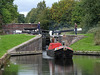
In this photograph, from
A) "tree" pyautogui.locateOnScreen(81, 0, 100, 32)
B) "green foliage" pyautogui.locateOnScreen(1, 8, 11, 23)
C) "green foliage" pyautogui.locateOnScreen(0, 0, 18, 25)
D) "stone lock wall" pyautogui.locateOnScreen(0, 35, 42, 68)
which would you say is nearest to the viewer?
"stone lock wall" pyautogui.locateOnScreen(0, 35, 42, 68)

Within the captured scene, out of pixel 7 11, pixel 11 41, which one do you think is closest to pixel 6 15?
pixel 7 11

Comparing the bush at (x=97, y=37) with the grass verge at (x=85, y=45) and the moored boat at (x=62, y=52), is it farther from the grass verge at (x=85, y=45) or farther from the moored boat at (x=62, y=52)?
the moored boat at (x=62, y=52)

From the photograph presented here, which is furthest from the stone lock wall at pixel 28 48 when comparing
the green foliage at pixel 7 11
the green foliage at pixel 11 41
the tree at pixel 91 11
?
the green foliage at pixel 7 11

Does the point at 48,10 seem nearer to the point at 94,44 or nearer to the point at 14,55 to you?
the point at 94,44

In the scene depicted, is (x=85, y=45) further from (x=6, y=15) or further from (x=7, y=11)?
(x=7, y=11)

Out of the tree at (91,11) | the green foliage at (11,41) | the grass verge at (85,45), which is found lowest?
the grass verge at (85,45)

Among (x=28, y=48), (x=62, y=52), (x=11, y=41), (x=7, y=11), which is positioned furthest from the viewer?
(x=7, y=11)

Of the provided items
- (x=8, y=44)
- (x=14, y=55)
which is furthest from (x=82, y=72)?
(x=8, y=44)

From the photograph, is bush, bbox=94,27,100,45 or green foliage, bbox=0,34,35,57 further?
bush, bbox=94,27,100,45

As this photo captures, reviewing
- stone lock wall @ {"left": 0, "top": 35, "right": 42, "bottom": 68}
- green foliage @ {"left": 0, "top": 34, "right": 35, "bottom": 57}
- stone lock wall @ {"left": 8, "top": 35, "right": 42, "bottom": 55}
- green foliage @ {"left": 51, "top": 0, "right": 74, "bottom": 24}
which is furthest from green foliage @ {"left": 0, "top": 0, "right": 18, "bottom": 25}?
stone lock wall @ {"left": 0, "top": 35, "right": 42, "bottom": 68}

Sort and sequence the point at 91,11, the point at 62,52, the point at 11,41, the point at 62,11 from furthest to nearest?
the point at 62,11, the point at 91,11, the point at 11,41, the point at 62,52

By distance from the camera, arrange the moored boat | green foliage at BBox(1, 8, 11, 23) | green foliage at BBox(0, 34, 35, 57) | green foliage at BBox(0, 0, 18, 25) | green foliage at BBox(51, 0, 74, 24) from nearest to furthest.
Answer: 1. the moored boat
2. green foliage at BBox(0, 34, 35, 57)
3. green foliage at BBox(1, 8, 11, 23)
4. green foliage at BBox(0, 0, 18, 25)
5. green foliage at BBox(51, 0, 74, 24)

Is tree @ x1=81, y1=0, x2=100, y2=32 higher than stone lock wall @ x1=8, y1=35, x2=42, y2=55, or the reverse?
tree @ x1=81, y1=0, x2=100, y2=32

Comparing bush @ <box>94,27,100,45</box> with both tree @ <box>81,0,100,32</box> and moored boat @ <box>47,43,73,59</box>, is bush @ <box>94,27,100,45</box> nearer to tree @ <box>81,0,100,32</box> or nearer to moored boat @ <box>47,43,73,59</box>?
tree @ <box>81,0,100,32</box>
